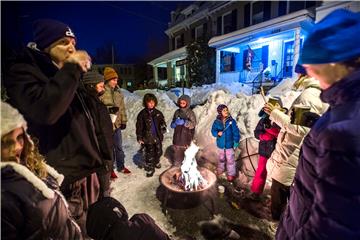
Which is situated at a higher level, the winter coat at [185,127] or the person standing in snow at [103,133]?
the person standing in snow at [103,133]

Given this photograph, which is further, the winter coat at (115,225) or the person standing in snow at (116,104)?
the person standing in snow at (116,104)

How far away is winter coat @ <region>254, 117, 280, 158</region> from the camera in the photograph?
A: 398 cm

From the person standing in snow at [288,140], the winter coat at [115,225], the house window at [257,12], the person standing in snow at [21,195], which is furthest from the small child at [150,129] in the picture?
the house window at [257,12]

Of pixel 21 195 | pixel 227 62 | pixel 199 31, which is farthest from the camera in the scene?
pixel 199 31

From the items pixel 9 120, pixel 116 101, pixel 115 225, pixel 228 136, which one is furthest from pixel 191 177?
pixel 9 120

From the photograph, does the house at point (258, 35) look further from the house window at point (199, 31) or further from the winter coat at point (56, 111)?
the winter coat at point (56, 111)

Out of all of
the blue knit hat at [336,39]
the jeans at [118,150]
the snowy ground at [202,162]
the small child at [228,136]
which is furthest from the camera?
the jeans at [118,150]

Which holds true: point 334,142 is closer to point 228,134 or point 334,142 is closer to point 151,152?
point 228,134

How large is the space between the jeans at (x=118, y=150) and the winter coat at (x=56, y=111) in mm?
3455

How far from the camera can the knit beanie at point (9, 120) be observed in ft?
4.24

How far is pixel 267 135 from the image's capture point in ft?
13.2

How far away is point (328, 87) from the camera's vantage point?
1.51m

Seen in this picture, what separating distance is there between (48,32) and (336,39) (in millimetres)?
1889

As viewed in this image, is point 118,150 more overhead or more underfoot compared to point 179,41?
more underfoot
